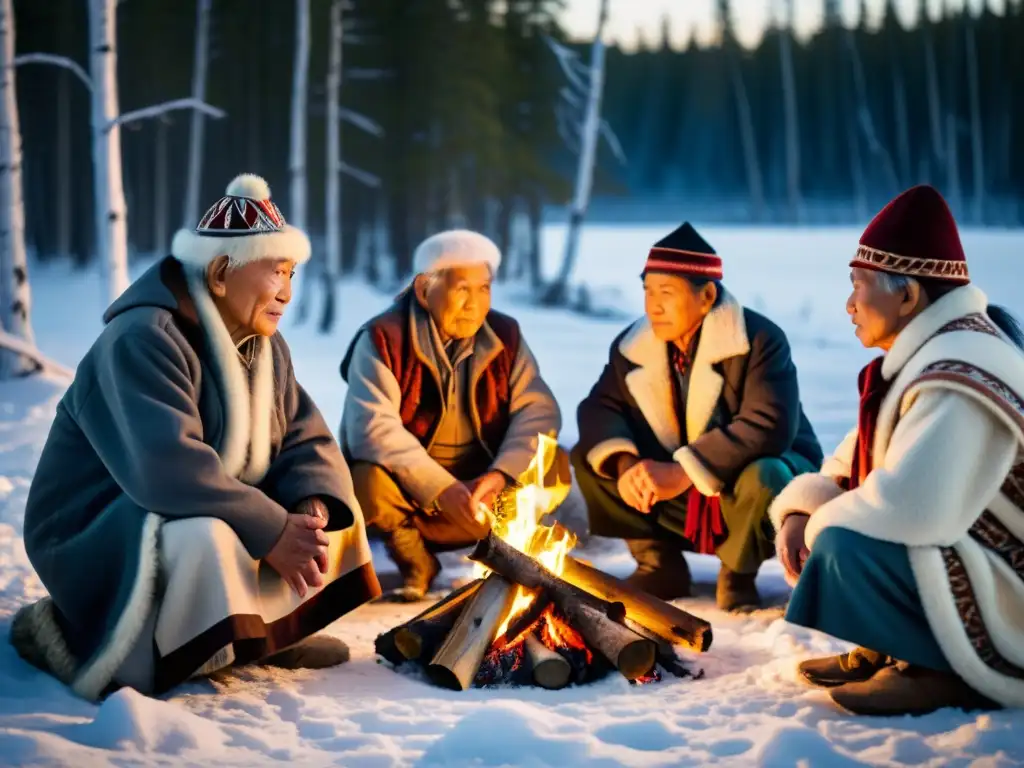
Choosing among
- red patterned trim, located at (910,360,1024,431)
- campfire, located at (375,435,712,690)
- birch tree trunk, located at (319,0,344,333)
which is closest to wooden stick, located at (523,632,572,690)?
campfire, located at (375,435,712,690)

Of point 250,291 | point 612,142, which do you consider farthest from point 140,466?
point 612,142

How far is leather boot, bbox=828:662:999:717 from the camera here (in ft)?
12.4

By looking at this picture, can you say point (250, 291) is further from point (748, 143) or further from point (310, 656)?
point (748, 143)

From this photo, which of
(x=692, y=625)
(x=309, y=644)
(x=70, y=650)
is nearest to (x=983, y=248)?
(x=692, y=625)

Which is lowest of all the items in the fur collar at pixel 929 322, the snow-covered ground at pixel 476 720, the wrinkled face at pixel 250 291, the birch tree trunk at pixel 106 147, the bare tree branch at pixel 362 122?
the snow-covered ground at pixel 476 720

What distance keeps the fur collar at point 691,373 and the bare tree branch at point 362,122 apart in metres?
8.38

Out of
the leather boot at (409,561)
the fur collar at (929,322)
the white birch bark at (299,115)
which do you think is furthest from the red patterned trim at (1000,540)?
the white birch bark at (299,115)

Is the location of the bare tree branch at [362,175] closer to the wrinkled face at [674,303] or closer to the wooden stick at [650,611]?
A: the wrinkled face at [674,303]

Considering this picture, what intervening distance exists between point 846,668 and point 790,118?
36.9ft

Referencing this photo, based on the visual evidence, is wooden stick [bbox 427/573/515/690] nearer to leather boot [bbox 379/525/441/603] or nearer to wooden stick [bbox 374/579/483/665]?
wooden stick [bbox 374/579/483/665]

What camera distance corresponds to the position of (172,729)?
11.7 ft

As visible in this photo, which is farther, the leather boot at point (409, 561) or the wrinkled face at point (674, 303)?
the leather boot at point (409, 561)

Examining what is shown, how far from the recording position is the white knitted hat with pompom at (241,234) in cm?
407

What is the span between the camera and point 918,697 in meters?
3.79
